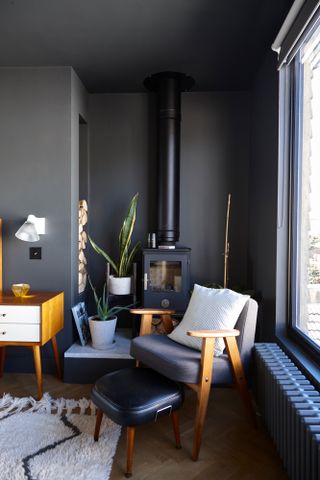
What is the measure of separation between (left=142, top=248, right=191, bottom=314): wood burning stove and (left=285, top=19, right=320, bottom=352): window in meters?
1.01

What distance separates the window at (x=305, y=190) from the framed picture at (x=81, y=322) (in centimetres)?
170

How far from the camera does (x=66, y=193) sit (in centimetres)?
306

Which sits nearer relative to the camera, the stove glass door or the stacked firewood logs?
the stove glass door

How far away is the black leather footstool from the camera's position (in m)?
1.79

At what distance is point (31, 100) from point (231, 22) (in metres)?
1.73

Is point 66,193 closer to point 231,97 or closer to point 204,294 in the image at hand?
point 204,294

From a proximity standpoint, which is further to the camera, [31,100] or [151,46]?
[31,100]

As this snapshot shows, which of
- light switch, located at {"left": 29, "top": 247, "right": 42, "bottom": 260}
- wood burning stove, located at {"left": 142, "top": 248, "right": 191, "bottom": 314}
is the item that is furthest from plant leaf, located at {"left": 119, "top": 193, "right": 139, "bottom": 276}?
light switch, located at {"left": 29, "top": 247, "right": 42, "bottom": 260}

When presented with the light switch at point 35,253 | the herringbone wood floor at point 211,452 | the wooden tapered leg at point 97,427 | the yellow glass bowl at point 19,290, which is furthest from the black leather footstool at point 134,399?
the light switch at point 35,253

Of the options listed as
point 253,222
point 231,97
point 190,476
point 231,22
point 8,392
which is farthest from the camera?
point 231,97

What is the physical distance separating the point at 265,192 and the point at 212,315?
3.61ft

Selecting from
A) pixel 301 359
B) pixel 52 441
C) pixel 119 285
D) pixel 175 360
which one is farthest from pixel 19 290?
pixel 301 359

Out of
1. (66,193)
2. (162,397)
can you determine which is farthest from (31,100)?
(162,397)

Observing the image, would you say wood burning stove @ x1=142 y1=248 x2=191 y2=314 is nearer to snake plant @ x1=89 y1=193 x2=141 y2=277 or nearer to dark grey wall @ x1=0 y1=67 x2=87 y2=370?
snake plant @ x1=89 y1=193 x2=141 y2=277
